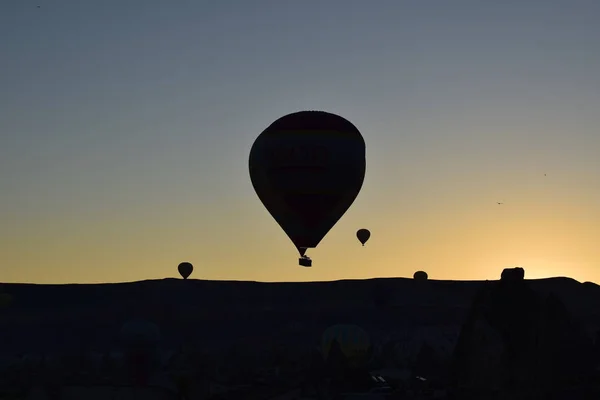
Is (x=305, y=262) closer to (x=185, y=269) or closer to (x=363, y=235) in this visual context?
(x=363, y=235)

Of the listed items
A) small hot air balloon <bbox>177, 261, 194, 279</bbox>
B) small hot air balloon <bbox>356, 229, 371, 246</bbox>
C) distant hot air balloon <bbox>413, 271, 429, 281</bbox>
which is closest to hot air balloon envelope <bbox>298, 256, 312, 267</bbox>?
small hot air balloon <bbox>356, 229, 371, 246</bbox>

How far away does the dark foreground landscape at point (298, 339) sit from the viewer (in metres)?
53.1

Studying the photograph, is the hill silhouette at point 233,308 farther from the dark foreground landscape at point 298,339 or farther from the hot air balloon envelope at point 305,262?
the hot air balloon envelope at point 305,262

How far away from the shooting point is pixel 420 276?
153250 millimetres

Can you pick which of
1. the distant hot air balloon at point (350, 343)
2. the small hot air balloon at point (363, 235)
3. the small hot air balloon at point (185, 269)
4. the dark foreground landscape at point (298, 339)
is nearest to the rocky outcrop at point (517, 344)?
the dark foreground landscape at point (298, 339)

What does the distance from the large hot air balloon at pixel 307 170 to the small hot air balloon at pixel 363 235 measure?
45.1 meters

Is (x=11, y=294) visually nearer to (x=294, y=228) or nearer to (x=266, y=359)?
(x=266, y=359)

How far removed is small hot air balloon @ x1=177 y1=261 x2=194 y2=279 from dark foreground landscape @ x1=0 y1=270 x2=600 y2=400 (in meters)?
3.04

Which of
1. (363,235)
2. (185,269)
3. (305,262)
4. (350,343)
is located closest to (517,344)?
(305,262)

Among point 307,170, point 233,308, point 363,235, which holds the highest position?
point 233,308

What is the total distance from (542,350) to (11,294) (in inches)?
4385

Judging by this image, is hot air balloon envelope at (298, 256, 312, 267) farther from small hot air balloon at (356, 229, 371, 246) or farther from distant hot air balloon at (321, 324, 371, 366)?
small hot air balloon at (356, 229, 371, 246)

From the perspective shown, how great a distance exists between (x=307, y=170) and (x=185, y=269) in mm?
95341

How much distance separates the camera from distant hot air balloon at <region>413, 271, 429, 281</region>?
6029 inches
